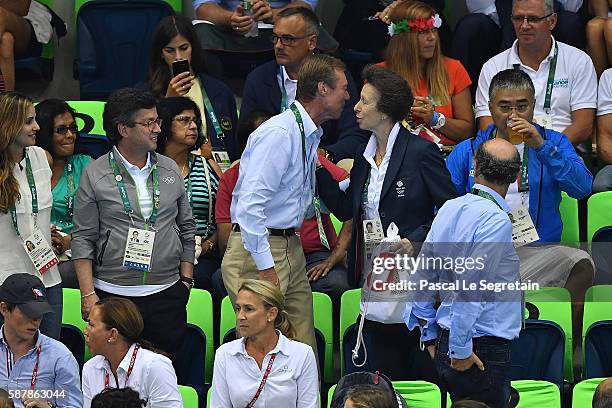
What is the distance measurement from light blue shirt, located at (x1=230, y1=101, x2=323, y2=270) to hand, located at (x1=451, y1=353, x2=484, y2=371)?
3.50 ft

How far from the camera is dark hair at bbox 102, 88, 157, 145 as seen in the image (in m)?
6.95

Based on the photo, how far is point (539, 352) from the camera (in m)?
6.91

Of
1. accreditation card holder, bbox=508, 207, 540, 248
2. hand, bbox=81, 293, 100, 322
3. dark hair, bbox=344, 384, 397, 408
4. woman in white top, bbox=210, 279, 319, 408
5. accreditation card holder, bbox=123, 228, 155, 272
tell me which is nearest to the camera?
dark hair, bbox=344, 384, 397, 408

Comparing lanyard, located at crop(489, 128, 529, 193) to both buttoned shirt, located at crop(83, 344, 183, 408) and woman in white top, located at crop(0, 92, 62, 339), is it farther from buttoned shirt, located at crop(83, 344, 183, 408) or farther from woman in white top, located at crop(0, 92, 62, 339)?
woman in white top, located at crop(0, 92, 62, 339)

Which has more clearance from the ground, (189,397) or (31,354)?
(31,354)

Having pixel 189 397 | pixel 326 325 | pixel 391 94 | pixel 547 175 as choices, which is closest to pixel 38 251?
pixel 189 397

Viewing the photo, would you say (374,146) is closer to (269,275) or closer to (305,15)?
(269,275)

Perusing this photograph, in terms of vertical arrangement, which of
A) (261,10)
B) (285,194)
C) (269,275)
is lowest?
(269,275)

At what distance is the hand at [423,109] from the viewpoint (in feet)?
25.5

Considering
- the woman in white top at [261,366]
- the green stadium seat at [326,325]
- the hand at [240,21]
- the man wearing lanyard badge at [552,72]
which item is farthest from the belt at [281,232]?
the hand at [240,21]

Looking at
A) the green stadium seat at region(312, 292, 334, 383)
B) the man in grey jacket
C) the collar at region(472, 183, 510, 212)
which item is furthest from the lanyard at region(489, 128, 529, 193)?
the man in grey jacket

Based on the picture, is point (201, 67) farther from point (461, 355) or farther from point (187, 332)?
point (461, 355)

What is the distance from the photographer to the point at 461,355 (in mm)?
5828

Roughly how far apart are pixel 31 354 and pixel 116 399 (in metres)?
0.84
